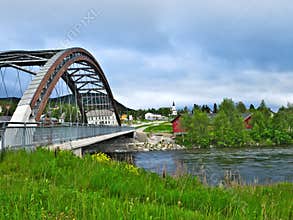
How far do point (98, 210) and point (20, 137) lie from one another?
9685 millimetres

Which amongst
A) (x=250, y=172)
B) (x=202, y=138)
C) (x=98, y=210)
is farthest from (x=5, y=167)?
(x=202, y=138)

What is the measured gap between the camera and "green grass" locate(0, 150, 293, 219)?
11.9 feet

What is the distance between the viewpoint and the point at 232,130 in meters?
A: 59.3

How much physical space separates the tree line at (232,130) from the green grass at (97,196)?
50.8 metres

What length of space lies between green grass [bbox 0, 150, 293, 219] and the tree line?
5082 cm

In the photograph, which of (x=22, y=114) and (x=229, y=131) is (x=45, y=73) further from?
(x=229, y=131)

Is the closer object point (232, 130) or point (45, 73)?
point (45, 73)

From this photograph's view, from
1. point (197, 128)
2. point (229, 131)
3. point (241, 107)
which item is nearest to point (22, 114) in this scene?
point (197, 128)

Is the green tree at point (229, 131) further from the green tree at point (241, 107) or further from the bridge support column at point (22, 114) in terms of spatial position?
the bridge support column at point (22, 114)

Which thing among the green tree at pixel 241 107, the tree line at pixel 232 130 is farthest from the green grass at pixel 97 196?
the green tree at pixel 241 107

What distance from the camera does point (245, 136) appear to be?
2320 inches

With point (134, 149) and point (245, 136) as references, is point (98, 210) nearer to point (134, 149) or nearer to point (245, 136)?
point (134, 149)

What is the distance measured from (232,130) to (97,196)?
57062mm

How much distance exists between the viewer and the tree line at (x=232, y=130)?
58438 mm
